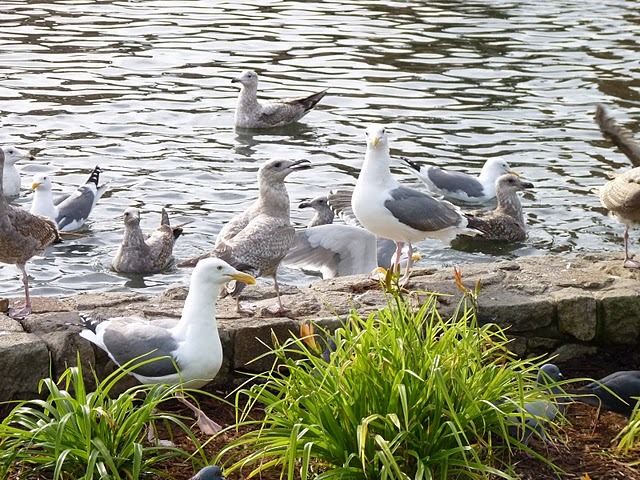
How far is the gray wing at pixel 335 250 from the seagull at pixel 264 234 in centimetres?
64

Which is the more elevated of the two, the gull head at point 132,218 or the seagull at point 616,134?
the seagull at point 616,134

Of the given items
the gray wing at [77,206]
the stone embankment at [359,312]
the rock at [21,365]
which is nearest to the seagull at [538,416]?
the stone embankment at [359,312]

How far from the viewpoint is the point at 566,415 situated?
17.4ft

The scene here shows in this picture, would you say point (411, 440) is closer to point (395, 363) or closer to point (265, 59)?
point (395, 363)

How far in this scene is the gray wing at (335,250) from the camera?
28.1 ft

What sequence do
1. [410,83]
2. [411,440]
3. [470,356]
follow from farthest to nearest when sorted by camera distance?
[410,83] → [470,356] → [411,440]

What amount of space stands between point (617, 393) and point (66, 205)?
6.69 m

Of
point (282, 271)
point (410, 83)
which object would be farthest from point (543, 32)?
point (282, 271)

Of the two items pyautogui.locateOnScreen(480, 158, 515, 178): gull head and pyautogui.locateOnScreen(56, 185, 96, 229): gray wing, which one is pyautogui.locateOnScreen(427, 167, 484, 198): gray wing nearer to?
pyautogui.locateOnScreen(480, 158, 515, 178): gull head

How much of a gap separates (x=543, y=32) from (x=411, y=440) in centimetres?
1492

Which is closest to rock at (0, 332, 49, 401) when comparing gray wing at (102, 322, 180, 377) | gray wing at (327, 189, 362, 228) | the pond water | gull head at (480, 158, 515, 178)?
gray wing at (102, 322, 180, 377)

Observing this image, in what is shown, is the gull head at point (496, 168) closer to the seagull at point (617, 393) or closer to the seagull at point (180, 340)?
the seagull at point (617, 393)

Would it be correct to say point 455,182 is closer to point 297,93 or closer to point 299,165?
point 299,165

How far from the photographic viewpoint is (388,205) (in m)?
7.54
